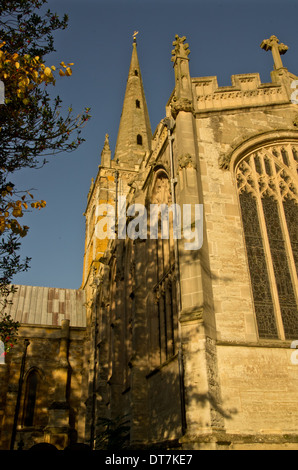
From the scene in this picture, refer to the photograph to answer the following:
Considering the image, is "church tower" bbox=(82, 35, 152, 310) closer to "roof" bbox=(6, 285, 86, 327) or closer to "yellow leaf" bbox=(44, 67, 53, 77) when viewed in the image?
"roof" bbox=(6, 285, 86, 327)

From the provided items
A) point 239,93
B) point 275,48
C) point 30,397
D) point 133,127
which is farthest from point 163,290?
point 133,127

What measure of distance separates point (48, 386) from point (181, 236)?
19116 mm

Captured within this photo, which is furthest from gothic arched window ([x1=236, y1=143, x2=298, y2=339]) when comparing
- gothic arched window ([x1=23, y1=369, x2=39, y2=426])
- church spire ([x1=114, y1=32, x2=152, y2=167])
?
church spire ([x1=114, y1=32, x2=152, y2=167])

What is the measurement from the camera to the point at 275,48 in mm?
14297

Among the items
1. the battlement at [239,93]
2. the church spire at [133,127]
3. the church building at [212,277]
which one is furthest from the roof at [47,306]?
the battlement at [239,93]

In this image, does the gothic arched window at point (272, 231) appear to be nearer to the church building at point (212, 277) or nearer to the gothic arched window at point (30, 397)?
the church building at point (212, 277)

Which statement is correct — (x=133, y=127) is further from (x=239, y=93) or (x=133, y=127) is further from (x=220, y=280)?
(x=220, y=280)

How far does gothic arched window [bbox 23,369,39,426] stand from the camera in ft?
79.9

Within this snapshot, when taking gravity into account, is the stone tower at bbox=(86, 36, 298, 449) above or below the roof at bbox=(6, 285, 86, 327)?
below

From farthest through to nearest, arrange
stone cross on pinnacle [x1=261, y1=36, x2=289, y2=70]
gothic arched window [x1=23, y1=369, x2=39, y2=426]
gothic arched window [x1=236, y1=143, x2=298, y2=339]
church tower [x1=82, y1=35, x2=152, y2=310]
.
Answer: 1. church tower [x1=82, y1=35, x2=152, y2=310]
2. gothic arched window [x1=23, y1=369, x2=39, y2=426]
3. stone cross on pinnacle [x1=261, y1=36, x2=289, y2=70]
4. gothic arched window [x1=236, y1=143, x2=298, y2=339]

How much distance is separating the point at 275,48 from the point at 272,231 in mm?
6919

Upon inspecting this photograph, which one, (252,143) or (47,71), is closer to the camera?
(47,71)

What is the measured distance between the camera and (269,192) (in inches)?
488

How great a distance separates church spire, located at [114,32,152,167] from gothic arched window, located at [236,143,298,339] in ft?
83.0
